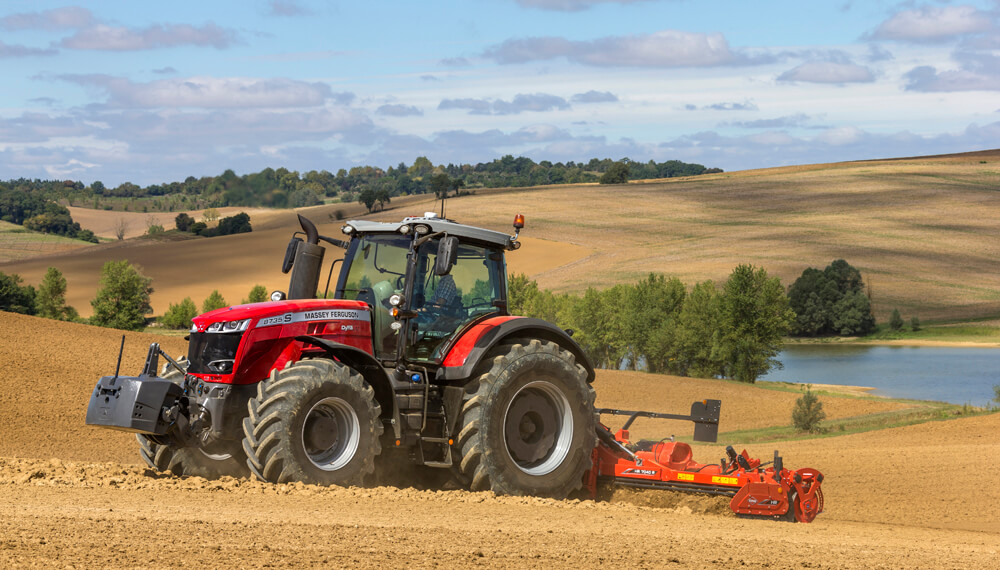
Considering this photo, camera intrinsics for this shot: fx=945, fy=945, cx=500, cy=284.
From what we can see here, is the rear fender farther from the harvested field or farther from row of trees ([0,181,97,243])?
row of trees ([0,181,97,243])

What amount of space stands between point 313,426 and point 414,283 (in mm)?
1856

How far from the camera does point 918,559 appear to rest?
25.0 feet

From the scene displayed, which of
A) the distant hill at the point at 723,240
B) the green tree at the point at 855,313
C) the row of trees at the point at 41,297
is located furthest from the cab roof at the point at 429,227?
the green tree at the point at 855,313

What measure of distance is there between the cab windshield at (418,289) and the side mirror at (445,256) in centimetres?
66

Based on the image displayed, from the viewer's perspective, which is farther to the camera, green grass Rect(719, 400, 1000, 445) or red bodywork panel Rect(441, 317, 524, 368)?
green grass Rect(719, 400, 1000, 445)

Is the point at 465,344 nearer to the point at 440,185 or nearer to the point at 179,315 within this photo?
the point at 440,185

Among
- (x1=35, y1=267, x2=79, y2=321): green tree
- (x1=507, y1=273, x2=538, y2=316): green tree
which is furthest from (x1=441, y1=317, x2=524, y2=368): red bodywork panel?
(x1=35, y1=267, x2=79, y2=321): green tree

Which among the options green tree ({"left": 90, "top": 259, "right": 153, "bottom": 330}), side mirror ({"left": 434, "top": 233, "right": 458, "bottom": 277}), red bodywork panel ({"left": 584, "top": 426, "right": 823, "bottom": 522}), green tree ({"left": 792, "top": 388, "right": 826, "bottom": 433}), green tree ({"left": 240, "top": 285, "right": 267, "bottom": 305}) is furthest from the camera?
green tree ({"left": 240, "top": 285, "right": 267, "bottom": 305})

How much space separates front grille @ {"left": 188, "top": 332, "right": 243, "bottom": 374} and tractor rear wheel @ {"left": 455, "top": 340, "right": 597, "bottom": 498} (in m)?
2.23

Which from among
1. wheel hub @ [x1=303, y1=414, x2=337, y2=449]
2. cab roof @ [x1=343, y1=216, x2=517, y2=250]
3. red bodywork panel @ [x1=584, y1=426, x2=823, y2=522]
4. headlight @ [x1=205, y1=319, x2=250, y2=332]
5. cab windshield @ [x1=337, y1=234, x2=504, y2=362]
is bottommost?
red bodywork panel @ [x1=584, y1=426, x2=823, y2=522]

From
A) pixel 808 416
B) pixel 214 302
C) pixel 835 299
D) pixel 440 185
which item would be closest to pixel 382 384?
pixel 440 185

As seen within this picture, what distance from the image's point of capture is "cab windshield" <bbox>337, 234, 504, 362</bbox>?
31.1 feet

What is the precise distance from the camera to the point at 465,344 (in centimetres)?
946

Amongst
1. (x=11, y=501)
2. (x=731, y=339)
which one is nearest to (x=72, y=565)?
(x=11, y=501)
